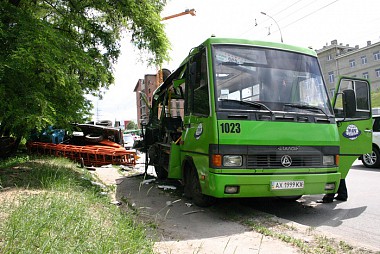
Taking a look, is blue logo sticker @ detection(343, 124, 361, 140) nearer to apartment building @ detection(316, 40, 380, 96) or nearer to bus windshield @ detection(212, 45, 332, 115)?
bus windshield @ detection(212, 45, 332, 115)

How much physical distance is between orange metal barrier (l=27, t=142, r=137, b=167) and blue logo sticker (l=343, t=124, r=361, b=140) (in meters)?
8.25

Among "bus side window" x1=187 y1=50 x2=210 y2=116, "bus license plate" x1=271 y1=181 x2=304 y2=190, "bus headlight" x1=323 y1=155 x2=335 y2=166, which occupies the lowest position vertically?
"bus license plate" x1=271 y1=181 x2=304 y2=190

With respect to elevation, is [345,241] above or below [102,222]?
below

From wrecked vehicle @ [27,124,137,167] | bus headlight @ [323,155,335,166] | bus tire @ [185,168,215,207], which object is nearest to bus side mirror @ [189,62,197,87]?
bus tire @ [185,168,215,207]

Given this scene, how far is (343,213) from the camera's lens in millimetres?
5371

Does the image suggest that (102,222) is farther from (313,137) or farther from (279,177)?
(313,137)

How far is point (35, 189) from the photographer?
5.25 m

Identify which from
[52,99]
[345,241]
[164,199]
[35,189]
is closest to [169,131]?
[164,199]

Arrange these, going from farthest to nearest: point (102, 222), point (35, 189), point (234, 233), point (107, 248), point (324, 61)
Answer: point (324, 61), point (35, 189), point (234, 233), point (102, 222), point (107, 248)

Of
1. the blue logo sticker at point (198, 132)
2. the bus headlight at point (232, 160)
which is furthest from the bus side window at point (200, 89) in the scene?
the bus headlight at point (232, 160)

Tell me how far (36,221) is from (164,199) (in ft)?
11.8

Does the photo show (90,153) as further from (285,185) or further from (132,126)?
(132,126)

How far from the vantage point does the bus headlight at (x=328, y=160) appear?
194 inches

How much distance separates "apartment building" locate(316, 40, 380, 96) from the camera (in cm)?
4853
